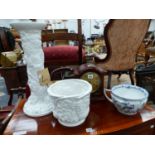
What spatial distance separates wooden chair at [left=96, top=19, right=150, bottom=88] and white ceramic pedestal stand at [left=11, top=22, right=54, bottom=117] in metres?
0.83

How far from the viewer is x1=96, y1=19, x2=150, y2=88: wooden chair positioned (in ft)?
4.56

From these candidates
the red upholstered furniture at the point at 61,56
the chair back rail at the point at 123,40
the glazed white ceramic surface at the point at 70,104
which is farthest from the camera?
the red upholstered furniture at the point at 61,56

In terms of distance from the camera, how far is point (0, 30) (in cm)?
252

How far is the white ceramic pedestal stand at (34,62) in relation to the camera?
0.62 m

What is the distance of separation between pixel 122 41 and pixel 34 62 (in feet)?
3.34

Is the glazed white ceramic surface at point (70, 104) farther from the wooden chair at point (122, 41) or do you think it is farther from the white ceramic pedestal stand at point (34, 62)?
the wooden chair at point (122, 41)

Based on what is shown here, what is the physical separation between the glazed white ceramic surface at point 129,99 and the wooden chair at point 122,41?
0.69 m

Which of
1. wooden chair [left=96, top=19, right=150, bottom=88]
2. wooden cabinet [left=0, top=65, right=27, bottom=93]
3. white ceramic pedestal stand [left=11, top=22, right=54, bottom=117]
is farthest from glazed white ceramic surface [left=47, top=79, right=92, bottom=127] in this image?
wooden cabinet [left=0, top=65, right=27, bottom=93]

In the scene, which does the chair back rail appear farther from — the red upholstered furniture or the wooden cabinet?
the wooden cabinet

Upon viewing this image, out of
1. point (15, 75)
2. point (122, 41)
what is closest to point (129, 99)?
→ point (122, 41)

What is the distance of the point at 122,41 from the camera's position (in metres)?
1.48

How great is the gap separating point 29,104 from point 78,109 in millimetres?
279

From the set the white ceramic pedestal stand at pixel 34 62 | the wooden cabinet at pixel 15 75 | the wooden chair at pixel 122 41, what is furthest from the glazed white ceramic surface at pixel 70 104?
the wooden cabinet at pixel 15 75
